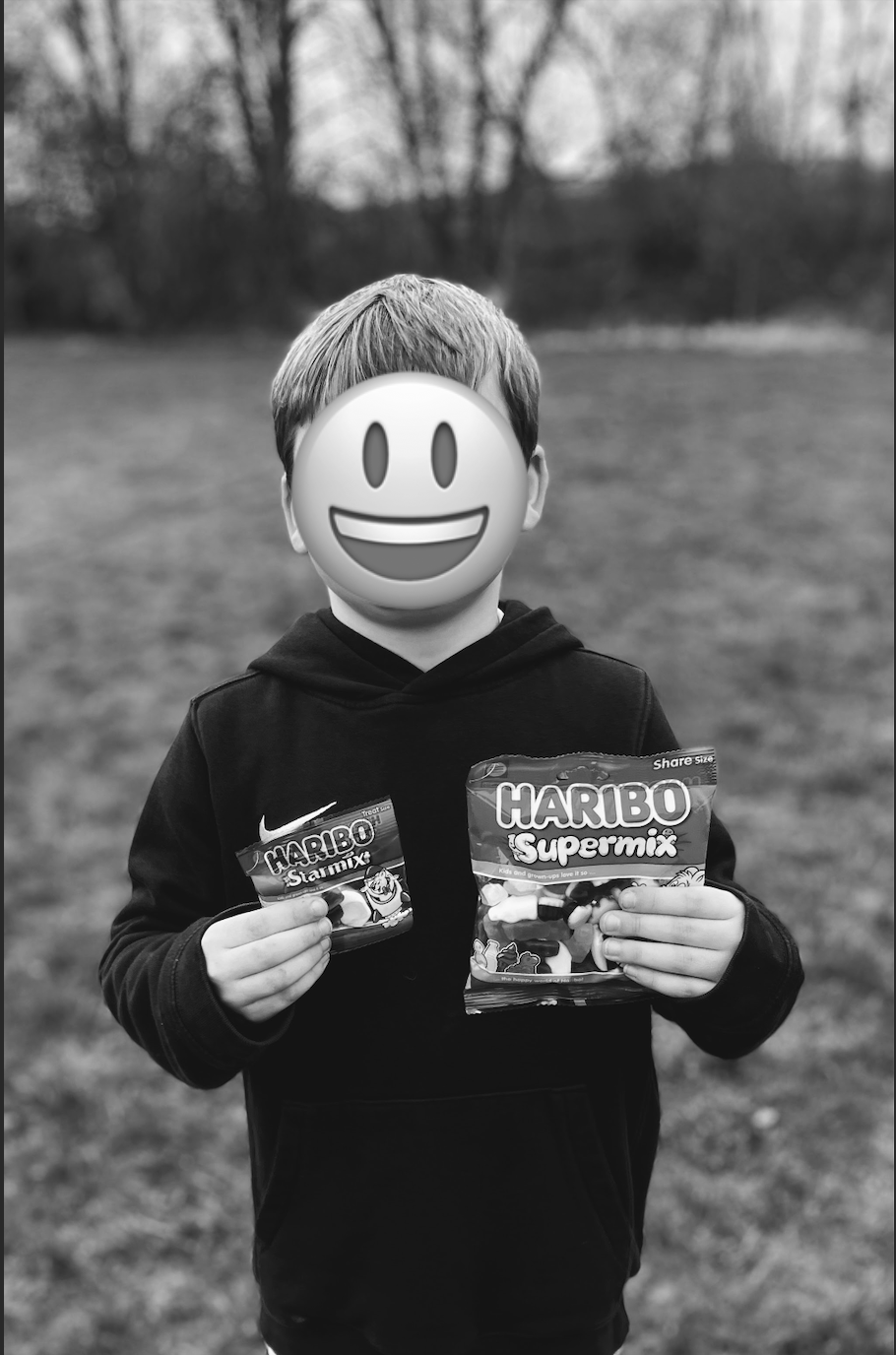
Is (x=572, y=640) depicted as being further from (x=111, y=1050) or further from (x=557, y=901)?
(x=111, y=1050)

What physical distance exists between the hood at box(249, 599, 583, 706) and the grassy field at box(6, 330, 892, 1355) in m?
1.84

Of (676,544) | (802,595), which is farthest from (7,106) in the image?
(802,595)

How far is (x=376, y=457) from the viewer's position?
84 centimetres

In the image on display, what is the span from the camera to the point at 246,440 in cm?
989

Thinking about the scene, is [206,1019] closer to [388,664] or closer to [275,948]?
[275,948]

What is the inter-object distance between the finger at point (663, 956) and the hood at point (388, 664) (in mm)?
307

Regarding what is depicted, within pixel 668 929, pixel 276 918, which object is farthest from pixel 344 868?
pixel 668 929

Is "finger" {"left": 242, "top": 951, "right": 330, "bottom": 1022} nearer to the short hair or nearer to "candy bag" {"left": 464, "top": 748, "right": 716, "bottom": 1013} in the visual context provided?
"candy bag" {"left": 464, "top": 748, "right": 716, "bottom": 1013}

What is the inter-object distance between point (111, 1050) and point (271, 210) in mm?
15105

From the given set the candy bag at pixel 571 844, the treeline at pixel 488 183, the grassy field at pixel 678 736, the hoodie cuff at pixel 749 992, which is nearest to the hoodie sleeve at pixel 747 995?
the hoodie cuff at pixel 749 992

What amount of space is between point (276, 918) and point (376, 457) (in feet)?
1.51

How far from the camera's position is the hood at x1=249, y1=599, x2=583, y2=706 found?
1184 mm

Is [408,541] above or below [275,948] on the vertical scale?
above
